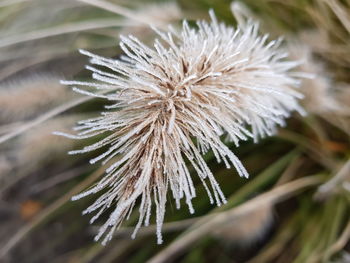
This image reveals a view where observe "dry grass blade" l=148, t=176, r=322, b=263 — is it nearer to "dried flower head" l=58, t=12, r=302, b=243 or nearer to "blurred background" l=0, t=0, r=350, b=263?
"blurred background" l=0, t=0, r=350, b=263

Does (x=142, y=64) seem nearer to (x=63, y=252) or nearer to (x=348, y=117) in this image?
(x=348, y=117)

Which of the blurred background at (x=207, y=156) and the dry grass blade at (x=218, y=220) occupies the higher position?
the blurred background at (x=207, y=156)

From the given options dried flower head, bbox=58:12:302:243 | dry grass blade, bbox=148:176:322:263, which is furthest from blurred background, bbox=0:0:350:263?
dried flower head, bbox=58:12:302:243

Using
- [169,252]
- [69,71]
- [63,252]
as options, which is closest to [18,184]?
[63,252]

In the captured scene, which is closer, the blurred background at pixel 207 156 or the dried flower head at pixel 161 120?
the dried flower head at pixel 161 120

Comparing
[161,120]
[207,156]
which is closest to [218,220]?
[207,156]

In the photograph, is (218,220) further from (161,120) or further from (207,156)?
(161,120)

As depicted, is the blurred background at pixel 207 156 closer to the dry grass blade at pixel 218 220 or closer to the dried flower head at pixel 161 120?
the dry grass blade at pixel 218 220

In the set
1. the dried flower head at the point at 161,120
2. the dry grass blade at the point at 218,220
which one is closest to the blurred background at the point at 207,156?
the dry grass blade at the point at 218,220
